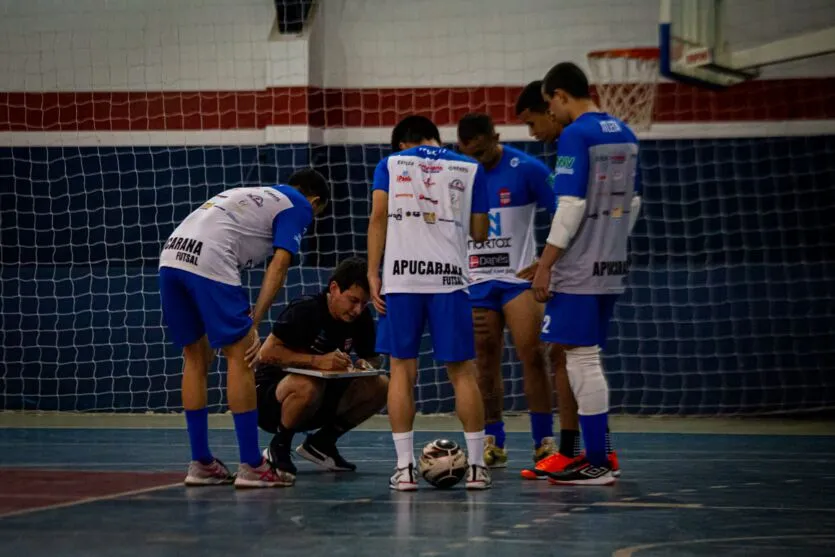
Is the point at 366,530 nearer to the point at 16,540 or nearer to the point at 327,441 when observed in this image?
the point at 16,540

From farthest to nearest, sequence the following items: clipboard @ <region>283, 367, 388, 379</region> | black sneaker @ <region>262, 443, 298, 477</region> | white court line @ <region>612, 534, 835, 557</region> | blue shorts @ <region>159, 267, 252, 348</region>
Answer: clipboard @ <region>283, 367, 388, 379</region>, black sneaker @ <region>262, 443, 298, 477</region>, blue shorts @ <region>159, 267, 252, 348</region>, white court line @ <region>612, 534, 835, 557</region>

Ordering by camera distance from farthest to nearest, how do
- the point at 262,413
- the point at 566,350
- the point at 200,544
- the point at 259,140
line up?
the point at 259,140, the point at 262,413, the point at 566,350, the point at 200,544

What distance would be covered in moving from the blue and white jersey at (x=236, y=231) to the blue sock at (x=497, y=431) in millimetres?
1816

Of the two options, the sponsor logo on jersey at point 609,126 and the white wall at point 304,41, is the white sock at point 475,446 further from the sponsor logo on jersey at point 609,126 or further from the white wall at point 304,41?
the white wall at point 304,41

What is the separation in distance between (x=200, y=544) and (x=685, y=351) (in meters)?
7.92

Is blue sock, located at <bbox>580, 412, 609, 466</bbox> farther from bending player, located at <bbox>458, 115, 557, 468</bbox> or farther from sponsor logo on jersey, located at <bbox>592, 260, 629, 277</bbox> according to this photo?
bending player, located at <bbox>458, 115, 557, 468</bbox>

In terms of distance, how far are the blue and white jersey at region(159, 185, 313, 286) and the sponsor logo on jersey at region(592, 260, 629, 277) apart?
4.89 ft

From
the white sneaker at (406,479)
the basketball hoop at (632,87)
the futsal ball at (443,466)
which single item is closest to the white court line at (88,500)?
the white sneaker at (406,479)

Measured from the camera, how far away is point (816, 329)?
11.6 metres

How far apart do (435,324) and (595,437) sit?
987mm

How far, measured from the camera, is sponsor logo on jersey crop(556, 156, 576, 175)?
21.0 feet

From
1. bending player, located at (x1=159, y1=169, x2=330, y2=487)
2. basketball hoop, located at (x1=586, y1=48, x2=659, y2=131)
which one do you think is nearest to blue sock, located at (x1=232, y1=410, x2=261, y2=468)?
bending player, located at (x1=159, y1=169, x2=330, y2=487)

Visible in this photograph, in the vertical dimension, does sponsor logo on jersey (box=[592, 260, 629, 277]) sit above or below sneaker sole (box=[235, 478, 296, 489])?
above

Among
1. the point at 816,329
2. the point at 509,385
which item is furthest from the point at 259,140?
the point at 816,329
